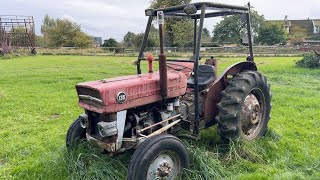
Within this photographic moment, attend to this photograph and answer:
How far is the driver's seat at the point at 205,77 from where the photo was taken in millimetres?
4562

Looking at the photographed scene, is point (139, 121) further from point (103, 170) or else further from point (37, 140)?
point (37, 140)

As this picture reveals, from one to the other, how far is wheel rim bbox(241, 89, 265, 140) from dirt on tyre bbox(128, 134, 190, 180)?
1.34 meters

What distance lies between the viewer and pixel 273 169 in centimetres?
398

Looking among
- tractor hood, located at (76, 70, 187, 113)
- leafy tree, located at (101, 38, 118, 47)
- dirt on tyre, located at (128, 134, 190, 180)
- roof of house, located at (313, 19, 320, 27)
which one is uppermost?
roof of house, located at (313, 19, 320, 27)

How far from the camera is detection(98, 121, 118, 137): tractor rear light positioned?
3.41 metres

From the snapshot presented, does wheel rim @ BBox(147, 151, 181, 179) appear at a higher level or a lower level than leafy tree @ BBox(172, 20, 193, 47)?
lower

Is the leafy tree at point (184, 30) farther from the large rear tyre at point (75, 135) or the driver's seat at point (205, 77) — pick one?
the large rear tyre at point (75, 135)

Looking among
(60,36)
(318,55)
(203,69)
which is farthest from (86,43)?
(203,69)

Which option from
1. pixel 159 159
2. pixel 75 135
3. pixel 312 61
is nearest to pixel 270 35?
pixel 312 61

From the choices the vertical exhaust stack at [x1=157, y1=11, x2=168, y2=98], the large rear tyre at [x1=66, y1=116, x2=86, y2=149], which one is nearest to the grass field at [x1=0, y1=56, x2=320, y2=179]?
the large rear tyre at [x1=66, y1=116, x2=86, y2=149]

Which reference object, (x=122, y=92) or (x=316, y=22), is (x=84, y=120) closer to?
(x=122, y=92)

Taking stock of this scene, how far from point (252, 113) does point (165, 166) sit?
1801 mm

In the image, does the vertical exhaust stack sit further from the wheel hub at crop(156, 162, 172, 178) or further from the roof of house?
the roof of house

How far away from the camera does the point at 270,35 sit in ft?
143
